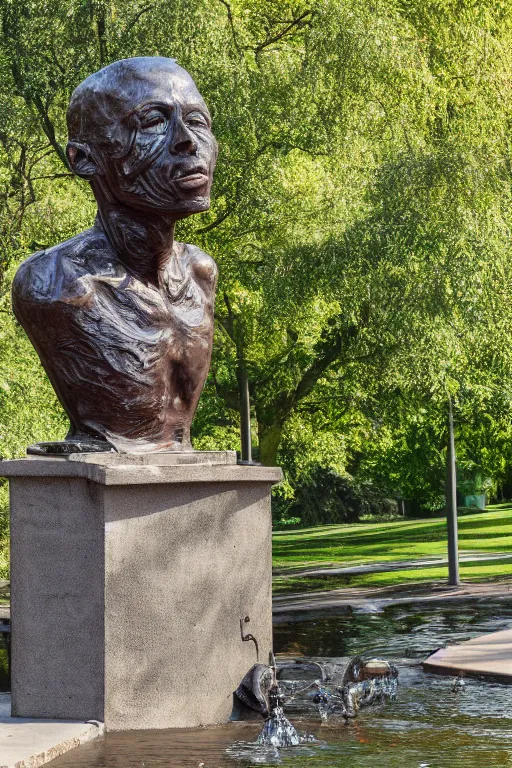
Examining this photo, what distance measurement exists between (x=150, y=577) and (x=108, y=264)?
1.88 meters

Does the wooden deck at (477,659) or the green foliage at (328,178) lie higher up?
the green foliage at (328,178)

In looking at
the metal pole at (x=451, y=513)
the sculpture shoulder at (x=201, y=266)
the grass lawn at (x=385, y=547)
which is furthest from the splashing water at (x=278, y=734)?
the grass lawn at (x=385, y=547)

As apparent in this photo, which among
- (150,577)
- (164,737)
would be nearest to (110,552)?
(150,577)

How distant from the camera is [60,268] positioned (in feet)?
25.0

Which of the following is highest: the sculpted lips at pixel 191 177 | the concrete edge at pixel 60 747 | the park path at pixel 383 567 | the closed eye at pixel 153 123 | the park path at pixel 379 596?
the closed eye at pixel 153 123

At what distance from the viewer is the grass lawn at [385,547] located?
2072 cm

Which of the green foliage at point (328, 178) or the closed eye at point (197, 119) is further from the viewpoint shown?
the green foliage at point (328, 178)

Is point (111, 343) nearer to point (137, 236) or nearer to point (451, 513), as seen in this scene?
point (137, 236)

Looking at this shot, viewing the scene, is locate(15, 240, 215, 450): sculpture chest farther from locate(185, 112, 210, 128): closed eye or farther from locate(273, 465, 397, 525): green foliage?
locate(273, 465, 397, 525): green foliage

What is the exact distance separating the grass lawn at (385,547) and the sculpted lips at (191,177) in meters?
12.0

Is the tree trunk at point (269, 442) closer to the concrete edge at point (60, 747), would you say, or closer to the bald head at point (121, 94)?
the bald head at point (121, 94)

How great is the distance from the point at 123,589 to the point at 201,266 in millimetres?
2294

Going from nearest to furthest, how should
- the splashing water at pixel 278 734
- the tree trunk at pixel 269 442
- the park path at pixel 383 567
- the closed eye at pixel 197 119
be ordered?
the splashing water at pixel 278 734, the closed eye at pixel 197 119, the park path at pixel 383 567, the tree trunk at pixel 269 442

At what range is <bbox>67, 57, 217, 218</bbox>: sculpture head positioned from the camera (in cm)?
761
